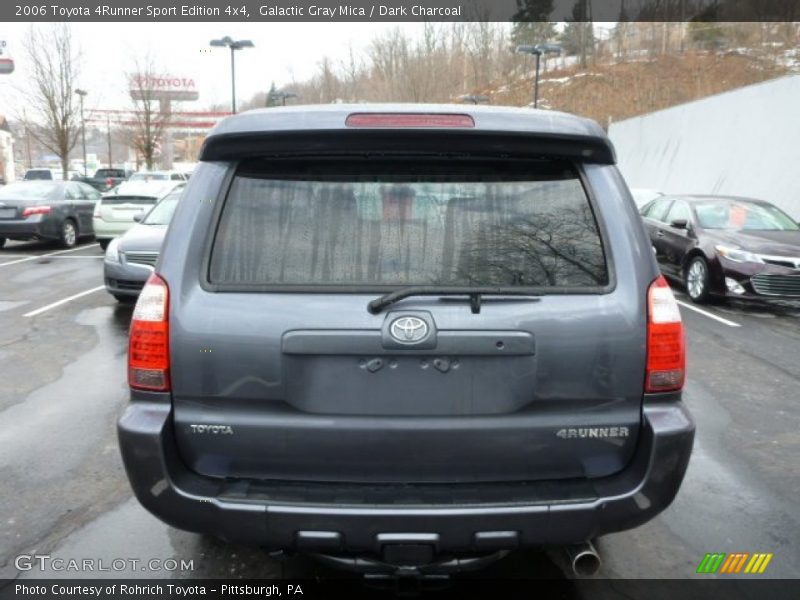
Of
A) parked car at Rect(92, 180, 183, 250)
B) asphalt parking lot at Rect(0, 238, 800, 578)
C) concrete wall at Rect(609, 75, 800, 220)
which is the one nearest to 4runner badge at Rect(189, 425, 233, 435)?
asphalt parking lot at Rect(0, 238, 800, 578)

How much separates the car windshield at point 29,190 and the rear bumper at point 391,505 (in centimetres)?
1440

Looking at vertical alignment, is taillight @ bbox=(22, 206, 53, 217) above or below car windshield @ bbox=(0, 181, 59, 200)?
below

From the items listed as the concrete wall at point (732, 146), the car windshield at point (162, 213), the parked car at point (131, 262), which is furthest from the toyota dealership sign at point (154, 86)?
the parked car at point (131, 262)

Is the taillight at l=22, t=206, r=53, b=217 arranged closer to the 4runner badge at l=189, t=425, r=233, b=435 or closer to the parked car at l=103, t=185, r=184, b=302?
the parked car at l=103, t=185, r=184, b=302

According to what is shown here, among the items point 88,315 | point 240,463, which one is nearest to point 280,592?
point 240,463

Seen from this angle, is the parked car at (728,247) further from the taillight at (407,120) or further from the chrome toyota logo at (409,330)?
the chrome toyota logo at (409,330)

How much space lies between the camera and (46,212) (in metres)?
14.0

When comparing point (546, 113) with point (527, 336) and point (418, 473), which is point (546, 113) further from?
point (418, 473)

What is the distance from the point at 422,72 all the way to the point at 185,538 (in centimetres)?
6915

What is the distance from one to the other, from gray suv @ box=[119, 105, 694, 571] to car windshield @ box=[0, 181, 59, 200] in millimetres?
14369

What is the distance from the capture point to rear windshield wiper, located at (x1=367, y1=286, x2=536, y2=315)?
2051 millimetres

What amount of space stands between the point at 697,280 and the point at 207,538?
8.30 metres

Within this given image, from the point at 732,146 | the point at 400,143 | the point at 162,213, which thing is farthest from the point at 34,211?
the point at 732,146

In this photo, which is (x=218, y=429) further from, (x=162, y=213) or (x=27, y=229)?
(x=27, y=229)
